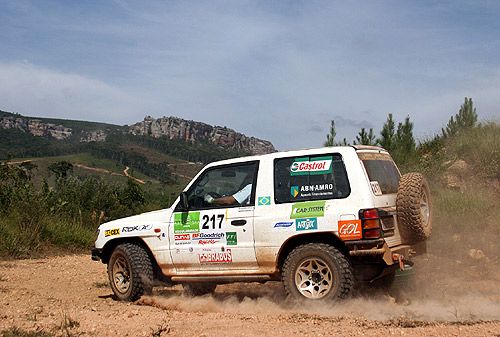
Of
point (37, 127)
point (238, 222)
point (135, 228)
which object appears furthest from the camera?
point (37, 127)

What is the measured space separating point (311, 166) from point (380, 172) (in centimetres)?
84

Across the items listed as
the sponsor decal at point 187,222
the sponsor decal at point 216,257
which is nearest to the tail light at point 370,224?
the sponsor decal at point 216,257

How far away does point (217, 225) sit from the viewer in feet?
Result: 22.7

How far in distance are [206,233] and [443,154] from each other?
Answer: 7.93m

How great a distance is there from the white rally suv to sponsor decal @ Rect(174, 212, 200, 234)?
1 centimetres

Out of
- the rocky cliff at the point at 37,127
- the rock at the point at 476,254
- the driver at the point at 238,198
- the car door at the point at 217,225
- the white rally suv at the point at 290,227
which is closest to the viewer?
the white rally suv at the point at 290,227

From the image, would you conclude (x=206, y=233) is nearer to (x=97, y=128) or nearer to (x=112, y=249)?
(x=112, y=249)

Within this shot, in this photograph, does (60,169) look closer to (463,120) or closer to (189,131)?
(463,120)

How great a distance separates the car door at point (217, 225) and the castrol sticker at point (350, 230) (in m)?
1.12

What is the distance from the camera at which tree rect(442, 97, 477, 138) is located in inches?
618

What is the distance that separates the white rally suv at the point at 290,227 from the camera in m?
6.06

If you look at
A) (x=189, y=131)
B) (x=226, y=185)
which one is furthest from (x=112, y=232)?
(x=189, y=131)

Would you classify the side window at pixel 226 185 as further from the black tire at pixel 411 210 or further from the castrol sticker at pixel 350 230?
the black tire at pixel 411 210

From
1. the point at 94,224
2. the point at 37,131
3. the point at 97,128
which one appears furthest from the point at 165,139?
the point at 94,224
